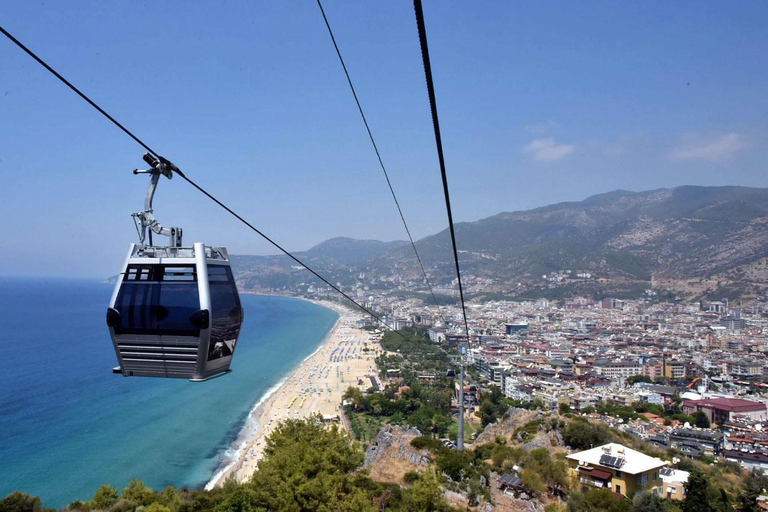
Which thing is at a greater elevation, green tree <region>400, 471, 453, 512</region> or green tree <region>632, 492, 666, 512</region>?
green tree <region>400, 471, 453, 512</region>

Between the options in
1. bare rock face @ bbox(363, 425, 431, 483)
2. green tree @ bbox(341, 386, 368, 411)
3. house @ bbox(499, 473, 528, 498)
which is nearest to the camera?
house @ bbox(499, 473, 528, 498)

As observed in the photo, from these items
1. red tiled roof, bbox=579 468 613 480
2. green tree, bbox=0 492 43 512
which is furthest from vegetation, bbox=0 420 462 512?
red tiled roof, bbox=579 468 613 480

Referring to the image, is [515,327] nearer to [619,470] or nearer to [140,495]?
[619,470]

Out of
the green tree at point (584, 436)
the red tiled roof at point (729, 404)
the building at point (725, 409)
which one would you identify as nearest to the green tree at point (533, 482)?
the green tree at point (584, 436)

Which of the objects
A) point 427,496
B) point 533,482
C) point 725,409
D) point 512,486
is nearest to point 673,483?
point 533,482

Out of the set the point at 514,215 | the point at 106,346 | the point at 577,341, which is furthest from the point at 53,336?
the point at 514,215

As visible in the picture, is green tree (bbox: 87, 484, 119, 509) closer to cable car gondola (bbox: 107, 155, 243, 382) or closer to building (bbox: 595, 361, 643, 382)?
cable car gondola (bbox: 107, 155, 243, 382)
